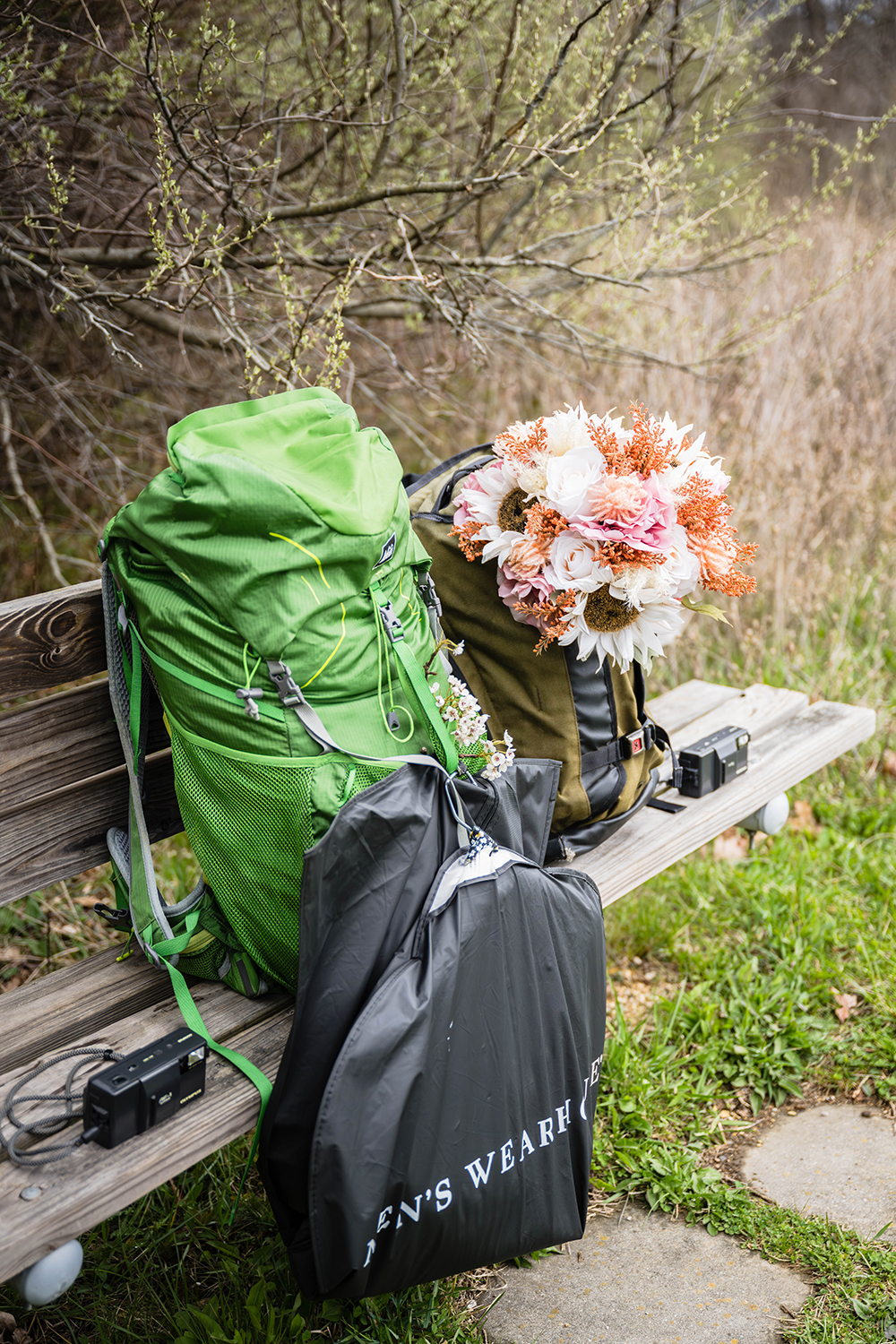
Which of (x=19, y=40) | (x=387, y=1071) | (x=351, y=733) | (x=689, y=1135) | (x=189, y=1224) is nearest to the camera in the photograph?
(x=387, y=1071)

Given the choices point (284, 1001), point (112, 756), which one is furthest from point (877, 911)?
point (112, 756)

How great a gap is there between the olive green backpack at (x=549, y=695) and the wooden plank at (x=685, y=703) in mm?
625

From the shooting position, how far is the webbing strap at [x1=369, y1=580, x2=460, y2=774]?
163 centimetres

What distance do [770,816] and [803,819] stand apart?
956 mm

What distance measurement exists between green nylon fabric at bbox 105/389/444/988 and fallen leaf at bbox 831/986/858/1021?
60.5 inches

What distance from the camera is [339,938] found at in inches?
56.7

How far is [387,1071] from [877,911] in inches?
78.7

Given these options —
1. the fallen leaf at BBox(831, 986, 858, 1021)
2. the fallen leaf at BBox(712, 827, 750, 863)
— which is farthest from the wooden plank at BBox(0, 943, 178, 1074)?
the fallen leaf at BBox(712, 827, 750, 863)

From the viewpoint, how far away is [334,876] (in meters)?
1.42

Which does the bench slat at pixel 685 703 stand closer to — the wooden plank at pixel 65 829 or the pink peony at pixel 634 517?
the pink peony at pixel 634 517

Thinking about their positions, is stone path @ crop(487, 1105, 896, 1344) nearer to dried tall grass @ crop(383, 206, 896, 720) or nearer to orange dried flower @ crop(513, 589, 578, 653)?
orange dried flower @ crop(513, 589, 578, 653)

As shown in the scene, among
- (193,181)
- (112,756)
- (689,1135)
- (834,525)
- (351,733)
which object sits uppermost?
(193,181)

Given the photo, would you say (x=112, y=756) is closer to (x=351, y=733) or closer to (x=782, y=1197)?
(x=351, y=733)

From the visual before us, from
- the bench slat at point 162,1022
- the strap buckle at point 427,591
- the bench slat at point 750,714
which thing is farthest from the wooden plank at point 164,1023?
the bench slat at point 750,714
